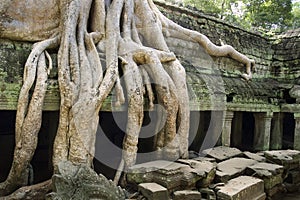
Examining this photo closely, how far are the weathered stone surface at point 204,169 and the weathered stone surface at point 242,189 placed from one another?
216 millimetres

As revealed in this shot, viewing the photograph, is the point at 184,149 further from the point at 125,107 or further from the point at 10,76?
the point at 10,76

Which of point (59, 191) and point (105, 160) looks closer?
point (59, 191)

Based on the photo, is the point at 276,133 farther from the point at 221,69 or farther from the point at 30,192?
the point at 30,192

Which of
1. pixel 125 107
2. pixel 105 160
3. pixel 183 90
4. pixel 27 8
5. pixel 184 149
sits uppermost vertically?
pixel 27 8

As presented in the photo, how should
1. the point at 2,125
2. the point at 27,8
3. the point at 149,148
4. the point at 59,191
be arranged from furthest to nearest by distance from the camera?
the point at 2,125
the point at 149,148
the point at 27,8
the point at 59,191

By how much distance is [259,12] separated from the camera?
1602 centimetres

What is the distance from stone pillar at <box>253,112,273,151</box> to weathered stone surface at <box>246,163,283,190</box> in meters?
2.90

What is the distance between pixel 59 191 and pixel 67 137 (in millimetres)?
1118

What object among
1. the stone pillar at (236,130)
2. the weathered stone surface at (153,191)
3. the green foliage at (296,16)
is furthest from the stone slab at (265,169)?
the green foliage at (296,16)

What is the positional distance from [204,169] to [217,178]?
0.96 feet

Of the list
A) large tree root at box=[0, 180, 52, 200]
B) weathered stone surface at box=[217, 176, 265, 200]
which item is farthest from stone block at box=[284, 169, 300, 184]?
large tree root at box=[0, 180, 52, 200]

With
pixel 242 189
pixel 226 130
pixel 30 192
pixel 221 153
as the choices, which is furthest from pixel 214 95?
pixel 30 192

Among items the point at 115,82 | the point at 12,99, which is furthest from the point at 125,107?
the point at 12,99

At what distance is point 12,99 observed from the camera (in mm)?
3678
